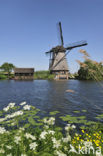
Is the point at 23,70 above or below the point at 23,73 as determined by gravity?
above

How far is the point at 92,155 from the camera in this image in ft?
6.77

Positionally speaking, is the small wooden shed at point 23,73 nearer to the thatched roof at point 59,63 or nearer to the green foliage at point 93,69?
the thatched roof at point 59,63

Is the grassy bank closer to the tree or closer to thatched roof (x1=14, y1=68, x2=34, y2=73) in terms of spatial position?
thatched roof (x1=14, y1=68, x2=34, y2=73)

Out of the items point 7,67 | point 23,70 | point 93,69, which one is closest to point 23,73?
point 23,70

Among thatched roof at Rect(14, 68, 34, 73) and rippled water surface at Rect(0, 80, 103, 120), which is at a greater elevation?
thatched roof at Rect(14, 68, 34, 73)

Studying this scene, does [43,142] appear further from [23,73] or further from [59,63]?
[23,73]

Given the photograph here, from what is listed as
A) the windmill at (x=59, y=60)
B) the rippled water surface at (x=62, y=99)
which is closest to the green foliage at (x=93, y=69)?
the rippled water surface at (x=62, y=99)

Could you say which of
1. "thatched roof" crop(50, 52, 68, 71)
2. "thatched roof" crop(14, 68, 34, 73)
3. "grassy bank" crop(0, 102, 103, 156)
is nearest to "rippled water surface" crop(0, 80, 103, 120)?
"grassy bank" crop(0, 102, 103, 156)

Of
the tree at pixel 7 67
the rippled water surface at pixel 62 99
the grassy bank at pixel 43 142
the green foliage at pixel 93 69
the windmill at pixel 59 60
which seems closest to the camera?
the grassy bank at pixel 43 142

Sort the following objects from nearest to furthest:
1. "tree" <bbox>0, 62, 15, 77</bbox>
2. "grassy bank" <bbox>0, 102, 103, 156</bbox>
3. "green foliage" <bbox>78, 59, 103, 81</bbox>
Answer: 1. "grassy bank" <bbox>0, 102, 103, 156</bbox>
2. "green foliage" <bbox>78, 59, 103, 81</bbox>
3. "tree" <bbox>0, 62, 15, 77</bbox>

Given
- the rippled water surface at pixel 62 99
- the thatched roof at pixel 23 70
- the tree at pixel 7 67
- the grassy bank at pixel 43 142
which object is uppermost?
the tree at pixel 7 67

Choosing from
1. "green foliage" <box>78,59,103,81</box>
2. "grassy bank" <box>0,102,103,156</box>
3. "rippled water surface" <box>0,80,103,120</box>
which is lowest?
"rippled water surface" <box>0,80,103,120</box>

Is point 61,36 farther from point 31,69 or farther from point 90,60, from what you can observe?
point 90,60

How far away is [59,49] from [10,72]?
3603 cm
